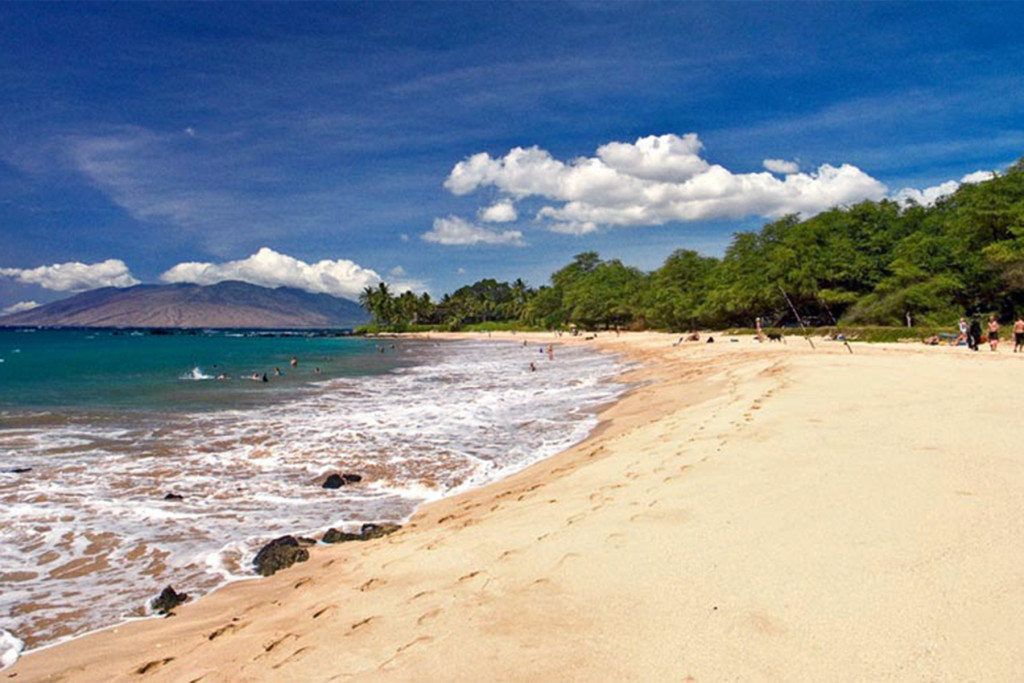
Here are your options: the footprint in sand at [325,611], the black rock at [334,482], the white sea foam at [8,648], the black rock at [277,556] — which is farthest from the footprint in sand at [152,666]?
the black rock at [334,482]

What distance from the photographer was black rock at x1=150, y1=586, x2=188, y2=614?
599cm

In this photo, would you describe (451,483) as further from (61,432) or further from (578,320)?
(578,320)

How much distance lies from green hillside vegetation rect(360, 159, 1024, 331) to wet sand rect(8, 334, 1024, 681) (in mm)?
38404

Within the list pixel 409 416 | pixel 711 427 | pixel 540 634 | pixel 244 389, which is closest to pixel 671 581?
pixel 540 634

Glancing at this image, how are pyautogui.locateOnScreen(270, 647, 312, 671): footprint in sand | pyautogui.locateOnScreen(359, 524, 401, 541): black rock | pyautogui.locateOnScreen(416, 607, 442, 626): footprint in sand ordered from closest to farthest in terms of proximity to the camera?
pyautogui.locateOnScreen(270, 647, 312, 671): footprint in sand < pyautogui.locateOnScreen(416, 607, 442, 626): footprint in sand < pyautogui.locateOnScreen(359, 524, 401, 541): black rock

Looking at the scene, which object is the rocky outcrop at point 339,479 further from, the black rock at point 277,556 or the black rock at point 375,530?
the black rock at point 277,556

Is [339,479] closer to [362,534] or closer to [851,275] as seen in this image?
[362,534]

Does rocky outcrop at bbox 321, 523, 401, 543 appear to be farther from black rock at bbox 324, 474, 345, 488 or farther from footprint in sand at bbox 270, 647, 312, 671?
footprint in sand at bbox 270, 647, 312, 671

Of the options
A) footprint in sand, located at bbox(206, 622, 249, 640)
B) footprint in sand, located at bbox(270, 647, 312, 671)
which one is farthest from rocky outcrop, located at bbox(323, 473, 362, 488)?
footprint in sand, located at bbox(270, 647, 312, 671)

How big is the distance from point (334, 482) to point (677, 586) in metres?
8.33

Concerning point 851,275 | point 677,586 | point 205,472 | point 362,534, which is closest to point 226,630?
point 362,534

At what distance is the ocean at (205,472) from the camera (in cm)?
688

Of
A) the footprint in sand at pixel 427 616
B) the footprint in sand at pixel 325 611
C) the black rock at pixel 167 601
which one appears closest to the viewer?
the footprint in sand at pixel 427 616

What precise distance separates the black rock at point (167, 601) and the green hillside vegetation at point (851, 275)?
4360 centimetres
